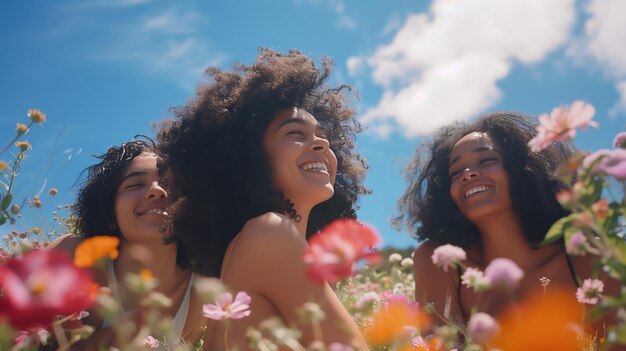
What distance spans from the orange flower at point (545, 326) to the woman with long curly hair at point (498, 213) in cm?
7

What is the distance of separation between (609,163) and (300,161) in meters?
1.54

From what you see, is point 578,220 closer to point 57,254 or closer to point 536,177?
point 57,254

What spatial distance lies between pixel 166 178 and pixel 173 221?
12.2 inches

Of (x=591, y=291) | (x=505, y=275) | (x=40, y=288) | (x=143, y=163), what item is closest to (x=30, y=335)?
(x=40, y=288)

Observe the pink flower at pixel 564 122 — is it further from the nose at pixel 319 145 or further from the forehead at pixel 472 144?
the forehead at pixel 472 144

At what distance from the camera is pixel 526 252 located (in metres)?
3.09

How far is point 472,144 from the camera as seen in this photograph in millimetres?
3166

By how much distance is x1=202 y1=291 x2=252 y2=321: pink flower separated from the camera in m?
1.13

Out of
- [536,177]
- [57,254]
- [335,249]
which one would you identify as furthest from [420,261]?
[57,254]

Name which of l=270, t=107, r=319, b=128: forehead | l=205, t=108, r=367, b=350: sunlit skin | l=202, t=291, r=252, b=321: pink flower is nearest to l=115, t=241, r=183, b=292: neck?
l=205, t=108, r=367, b=350: sunlit skin

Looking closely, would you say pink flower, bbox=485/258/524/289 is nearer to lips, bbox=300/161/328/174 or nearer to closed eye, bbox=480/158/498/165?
lips, bbox=300/161/328/174

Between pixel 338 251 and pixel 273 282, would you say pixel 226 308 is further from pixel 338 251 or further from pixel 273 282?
pixel 273 282

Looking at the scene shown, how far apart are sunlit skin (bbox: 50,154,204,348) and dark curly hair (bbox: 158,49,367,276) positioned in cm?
23

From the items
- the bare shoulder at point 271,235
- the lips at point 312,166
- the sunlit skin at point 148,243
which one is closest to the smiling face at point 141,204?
the sunlit skin at point 148,243
